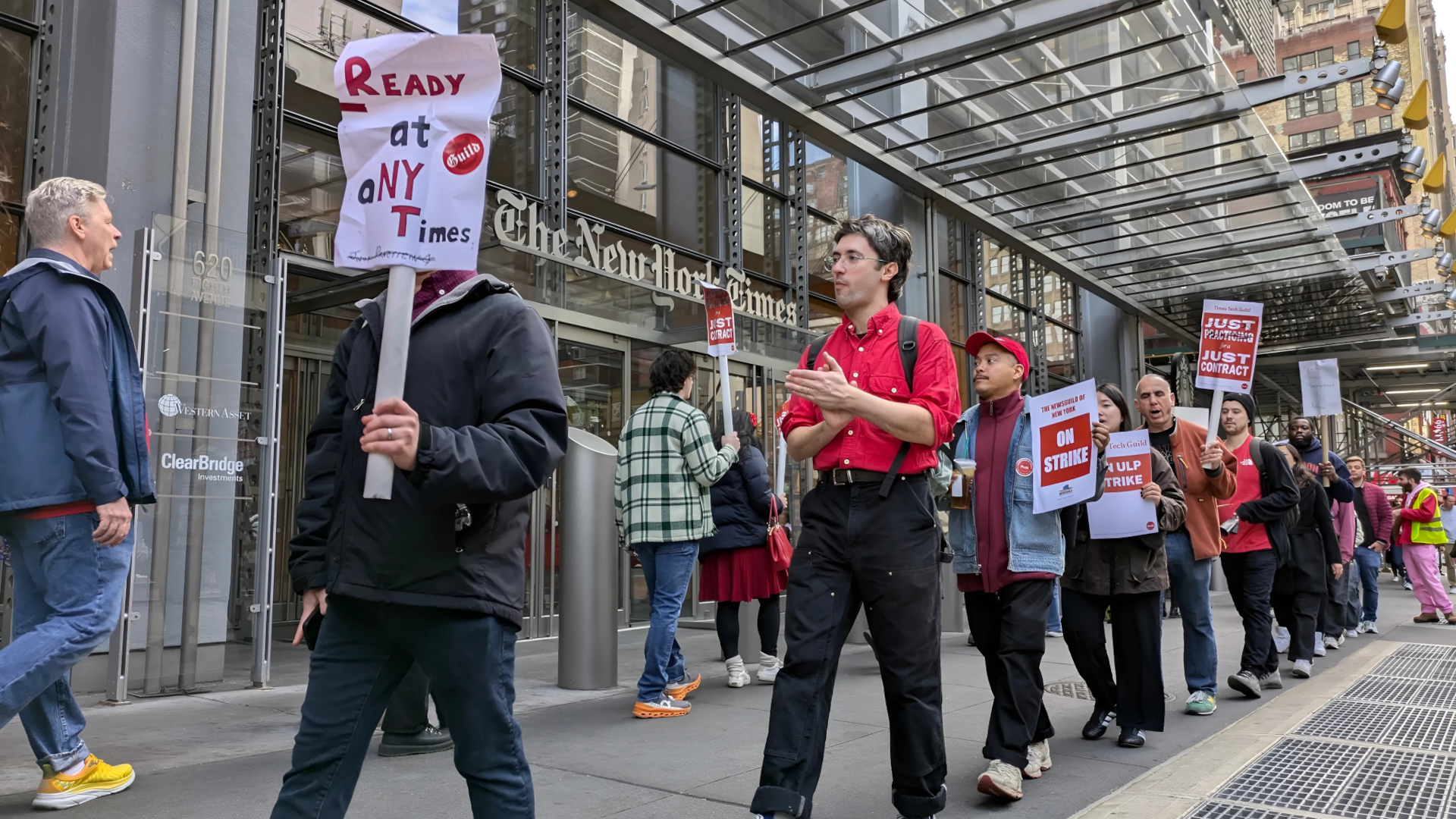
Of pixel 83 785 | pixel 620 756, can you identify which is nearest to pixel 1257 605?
pixel 620 756

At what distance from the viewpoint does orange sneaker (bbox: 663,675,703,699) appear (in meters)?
6.35

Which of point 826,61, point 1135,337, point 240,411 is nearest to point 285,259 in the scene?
point 240,411

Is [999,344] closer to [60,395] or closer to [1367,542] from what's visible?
[60,395]

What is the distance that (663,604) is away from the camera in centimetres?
612

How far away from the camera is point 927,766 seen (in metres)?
3.38

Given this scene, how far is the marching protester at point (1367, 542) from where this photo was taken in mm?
11727

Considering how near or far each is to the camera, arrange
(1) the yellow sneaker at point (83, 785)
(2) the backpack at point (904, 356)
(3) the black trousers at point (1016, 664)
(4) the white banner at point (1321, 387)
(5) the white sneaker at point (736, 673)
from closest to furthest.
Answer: (2) the backpack at point (904, 356) → (1) the yellow sneaker at point (83, 785) → (3) the black trousers at point (1016, 664) → (5) the white sneaker at point (736, 673) → (4) the white banner at point (1321, 387)

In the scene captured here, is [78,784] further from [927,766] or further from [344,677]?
[927,766]

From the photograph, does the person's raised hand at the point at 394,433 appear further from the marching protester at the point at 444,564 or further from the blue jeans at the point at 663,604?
the blue jeans at the point at 663,604

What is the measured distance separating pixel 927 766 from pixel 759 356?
7.63m

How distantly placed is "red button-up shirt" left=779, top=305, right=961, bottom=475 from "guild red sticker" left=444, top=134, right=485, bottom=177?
1650mm

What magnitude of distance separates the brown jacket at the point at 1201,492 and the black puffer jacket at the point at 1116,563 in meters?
0.93

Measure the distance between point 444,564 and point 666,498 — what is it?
3792 millimetres

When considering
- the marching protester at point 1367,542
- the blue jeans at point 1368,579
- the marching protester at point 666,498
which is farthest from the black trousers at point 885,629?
the blue jeans at point 1368,579
